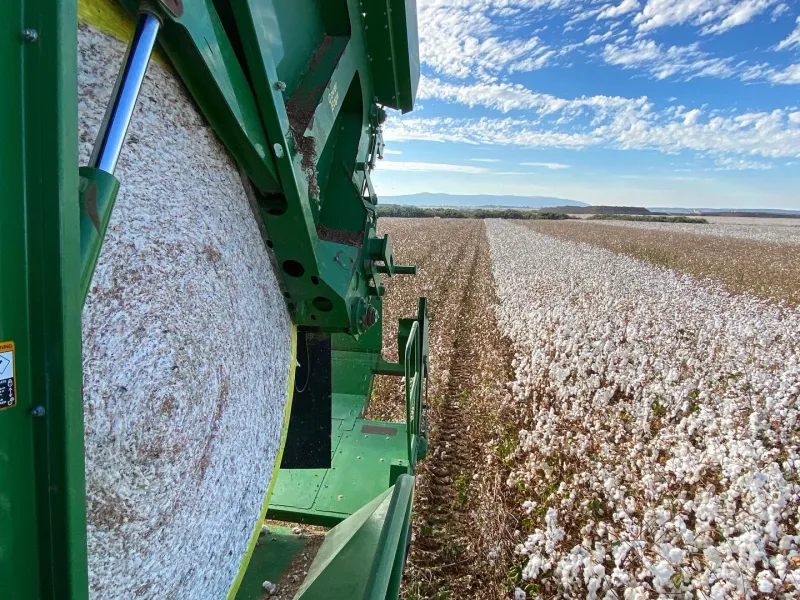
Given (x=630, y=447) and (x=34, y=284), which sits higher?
(x=34, y=284)

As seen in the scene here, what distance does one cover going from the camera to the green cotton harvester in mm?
807

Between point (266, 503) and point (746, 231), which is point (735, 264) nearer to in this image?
point (266, 503)

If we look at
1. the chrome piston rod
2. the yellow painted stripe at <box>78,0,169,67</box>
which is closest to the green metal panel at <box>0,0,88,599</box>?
the chrome piston rod

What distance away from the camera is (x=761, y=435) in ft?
17.3

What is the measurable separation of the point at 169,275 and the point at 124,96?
1.32 feet

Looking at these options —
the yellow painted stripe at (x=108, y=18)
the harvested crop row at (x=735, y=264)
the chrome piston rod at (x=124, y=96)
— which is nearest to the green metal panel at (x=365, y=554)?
the chrome piston rod at (x=124, y=96)

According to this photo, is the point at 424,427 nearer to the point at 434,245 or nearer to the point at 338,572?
the point at 338,572

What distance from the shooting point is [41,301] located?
814 millimetres

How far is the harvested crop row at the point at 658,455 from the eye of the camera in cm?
376

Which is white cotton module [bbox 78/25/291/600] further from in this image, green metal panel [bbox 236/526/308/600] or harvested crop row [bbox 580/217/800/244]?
harvested crop row [bbox 580/217/800/244]

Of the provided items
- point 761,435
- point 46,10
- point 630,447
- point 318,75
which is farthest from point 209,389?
point 761,435

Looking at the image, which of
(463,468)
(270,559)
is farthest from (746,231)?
(270,559)

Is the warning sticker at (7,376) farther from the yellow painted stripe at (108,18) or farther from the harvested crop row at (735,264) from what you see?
the harvested crop row at (735,264)

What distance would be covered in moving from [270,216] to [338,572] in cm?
149
